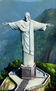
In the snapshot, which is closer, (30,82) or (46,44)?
(30,82)

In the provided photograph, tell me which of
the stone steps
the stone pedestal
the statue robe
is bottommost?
the stone steps

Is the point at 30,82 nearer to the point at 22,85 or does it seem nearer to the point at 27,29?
the point at 22,85

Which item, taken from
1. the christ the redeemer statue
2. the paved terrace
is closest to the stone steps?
the paved terrace

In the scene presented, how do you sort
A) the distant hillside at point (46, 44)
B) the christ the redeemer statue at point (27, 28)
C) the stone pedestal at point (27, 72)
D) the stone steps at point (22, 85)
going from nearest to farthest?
the stone steps at point (22, 85)
the christ the redeemer statue at point (27, 28)
the stone pedestal at point (27, 72)
the distant hillside at point (46, 44)

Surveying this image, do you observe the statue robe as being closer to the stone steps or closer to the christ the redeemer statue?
the christ the redeemer statue

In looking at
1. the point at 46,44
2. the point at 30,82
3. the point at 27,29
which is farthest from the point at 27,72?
the point at 46,44

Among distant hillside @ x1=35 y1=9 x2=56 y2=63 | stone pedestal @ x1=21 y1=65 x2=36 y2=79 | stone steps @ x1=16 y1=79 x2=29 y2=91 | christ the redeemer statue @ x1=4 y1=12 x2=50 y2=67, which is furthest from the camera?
distant hillside @ x1=35 y1=9 x2=56 y2=63

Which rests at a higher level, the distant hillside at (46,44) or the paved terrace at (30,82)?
the distant hillside at (46,44)

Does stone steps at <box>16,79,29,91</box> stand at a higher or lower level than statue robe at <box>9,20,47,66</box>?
lower

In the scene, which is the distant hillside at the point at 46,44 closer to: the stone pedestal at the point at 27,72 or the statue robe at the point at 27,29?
the stone pedestal at the point at 27,72

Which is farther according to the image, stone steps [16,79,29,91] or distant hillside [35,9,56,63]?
distant hillside [35,9,56,63]

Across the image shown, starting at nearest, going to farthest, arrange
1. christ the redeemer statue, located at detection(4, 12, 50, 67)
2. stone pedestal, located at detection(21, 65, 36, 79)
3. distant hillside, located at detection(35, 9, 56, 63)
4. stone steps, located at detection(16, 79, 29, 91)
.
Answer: stone steps, located at detection(16, 79, 29, 91)
christ the redeemer statue, located at detection(4, 12, 50, 67)
stone pedestal, located at detection(21, 65, 36, 79)
distant hillside, located at detection(35, 9, 56, 63)

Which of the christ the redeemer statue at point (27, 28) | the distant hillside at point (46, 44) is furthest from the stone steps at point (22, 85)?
the distant hillside at point (46, 44)
